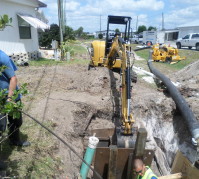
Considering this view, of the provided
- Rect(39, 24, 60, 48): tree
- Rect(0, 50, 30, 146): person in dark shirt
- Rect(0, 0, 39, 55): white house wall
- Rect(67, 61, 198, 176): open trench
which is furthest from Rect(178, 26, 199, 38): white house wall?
Rect(0, 50, 30, 146): person in dark shirt

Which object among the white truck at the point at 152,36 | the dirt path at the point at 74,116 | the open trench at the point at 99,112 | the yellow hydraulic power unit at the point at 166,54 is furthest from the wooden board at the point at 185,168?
the white truck at the point at 152,36

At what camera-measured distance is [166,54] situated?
14039mm

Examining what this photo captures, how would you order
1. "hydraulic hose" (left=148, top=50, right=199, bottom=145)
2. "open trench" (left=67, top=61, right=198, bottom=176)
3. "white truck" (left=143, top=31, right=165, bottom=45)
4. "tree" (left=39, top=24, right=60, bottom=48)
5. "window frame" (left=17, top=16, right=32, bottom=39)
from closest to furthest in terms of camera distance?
"hydraulic hose" (left=148, top=50, right=199, bottom=145)
"open trench" (left=67, top=61, right=198, bottom=176)
"window frame" (left=17, top=16, right=32, bottom=39)
"tree" (left=39, top=24, right=60, bottom=48)
"white truck" (left=143, top=31, right=165, bottom=45)

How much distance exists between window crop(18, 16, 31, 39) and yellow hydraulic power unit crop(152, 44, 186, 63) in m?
8.45

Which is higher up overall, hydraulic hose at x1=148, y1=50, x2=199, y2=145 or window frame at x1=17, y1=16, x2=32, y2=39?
window frame at x1=17, y1=16, x2=32, y2=39

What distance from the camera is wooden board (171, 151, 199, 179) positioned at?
3.57 meters

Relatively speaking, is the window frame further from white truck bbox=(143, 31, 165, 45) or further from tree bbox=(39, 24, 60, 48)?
white truck bbox=(143, 31, 165, 45)

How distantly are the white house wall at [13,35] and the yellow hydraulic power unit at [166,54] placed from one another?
8.33 metres

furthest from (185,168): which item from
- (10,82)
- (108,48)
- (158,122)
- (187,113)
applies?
(108,48)

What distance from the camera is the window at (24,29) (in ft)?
37.5

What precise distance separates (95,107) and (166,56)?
980 centimetres

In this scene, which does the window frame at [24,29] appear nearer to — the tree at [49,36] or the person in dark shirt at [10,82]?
the tree at [49,36]

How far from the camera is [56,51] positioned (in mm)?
13078

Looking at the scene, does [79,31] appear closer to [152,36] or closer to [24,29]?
[152,36]
